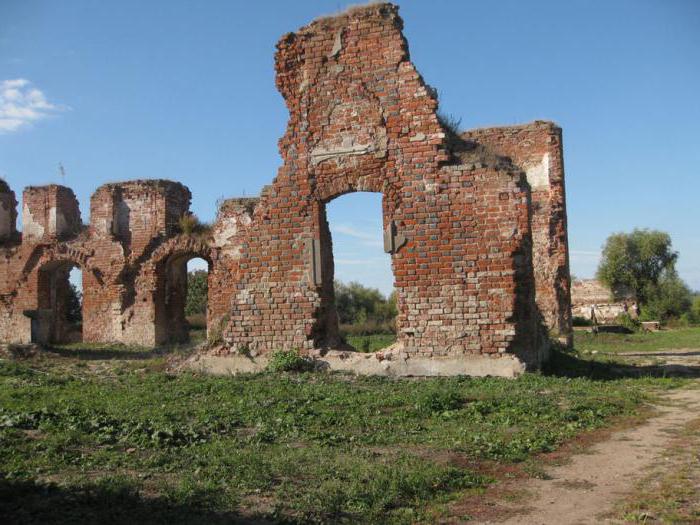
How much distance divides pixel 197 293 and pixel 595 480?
91.2ft

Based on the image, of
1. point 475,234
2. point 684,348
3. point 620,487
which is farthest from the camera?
point 684,348

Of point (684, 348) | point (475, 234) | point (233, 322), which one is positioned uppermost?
point (475, 234)

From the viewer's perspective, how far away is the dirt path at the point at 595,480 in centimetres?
362

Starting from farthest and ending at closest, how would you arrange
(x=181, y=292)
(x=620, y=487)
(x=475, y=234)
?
(x=181, y=292), (x=475, y=234), (x=620, y=487)

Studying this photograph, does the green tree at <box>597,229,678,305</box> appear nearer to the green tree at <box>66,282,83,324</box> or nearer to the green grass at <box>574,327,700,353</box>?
the green grass at <box>574,327,700,353</box>

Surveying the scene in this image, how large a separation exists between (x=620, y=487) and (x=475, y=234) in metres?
5.25

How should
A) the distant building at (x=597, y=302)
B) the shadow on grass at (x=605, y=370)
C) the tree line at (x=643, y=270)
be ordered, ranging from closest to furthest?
the shadow on grass at (x=605, y=370)
the distant building at (x=597, y=302)
the tree line at (x=643, y=270)

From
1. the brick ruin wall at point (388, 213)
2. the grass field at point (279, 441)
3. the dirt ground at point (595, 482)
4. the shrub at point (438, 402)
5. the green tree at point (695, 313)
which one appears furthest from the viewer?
the green tree at point (695, 313)

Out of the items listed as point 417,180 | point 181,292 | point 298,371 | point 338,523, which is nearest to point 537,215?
point 417,180

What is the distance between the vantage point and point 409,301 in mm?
9219

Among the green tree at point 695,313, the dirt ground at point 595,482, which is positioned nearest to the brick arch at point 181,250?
the dirt ground at point 595,482

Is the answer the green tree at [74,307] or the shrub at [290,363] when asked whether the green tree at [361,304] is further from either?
the shrub at [290,363]

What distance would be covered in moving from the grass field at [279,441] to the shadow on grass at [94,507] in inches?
0.4

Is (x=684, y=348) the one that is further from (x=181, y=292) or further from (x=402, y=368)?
(x=181, y=292)
